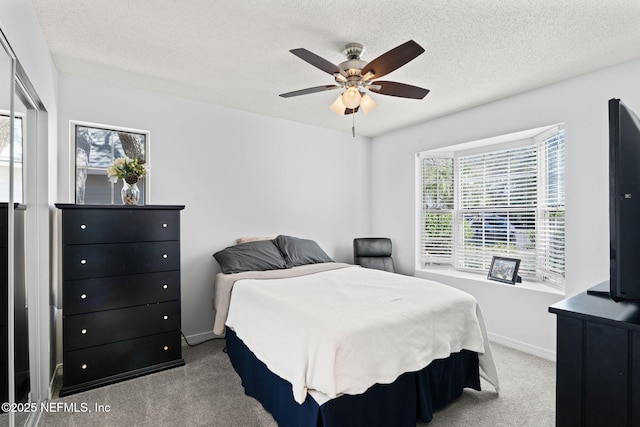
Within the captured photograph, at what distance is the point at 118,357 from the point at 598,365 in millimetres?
2997

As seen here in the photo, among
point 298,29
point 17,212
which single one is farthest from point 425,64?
point 17,212

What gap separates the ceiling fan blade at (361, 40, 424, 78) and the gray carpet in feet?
7.50

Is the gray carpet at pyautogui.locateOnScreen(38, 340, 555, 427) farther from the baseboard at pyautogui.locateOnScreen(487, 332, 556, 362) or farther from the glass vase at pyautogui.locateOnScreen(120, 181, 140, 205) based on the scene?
the glass vase at pyautogui.locateOnScreen(120, 181, 140, 205)

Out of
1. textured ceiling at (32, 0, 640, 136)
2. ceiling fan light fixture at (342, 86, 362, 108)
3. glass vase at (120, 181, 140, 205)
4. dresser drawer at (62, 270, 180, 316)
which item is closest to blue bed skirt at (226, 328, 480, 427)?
dresser drawer at (62, 270, 180, 316)

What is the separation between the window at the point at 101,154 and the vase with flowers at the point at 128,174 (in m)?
0.37

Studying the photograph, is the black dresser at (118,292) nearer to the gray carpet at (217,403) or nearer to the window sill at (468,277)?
the gray carpet at (217,403)

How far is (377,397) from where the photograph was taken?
5.93ft

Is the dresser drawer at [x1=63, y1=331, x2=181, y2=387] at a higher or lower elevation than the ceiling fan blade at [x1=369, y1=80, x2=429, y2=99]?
lower

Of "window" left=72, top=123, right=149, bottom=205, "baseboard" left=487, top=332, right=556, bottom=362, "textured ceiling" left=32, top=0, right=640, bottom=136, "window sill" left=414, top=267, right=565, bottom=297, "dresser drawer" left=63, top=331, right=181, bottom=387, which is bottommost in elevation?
"baseboard" left=487, top=332, right=556, bottom=362

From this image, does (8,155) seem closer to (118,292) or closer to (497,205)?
(118,292)

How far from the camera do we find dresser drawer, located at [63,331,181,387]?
2.40 metres

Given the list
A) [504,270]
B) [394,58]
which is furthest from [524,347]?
[394,58]

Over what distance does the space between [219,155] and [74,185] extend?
4.45 ft

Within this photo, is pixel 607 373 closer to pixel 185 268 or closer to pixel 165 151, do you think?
pixel 185 268
